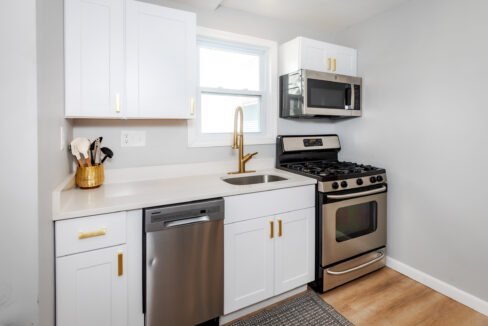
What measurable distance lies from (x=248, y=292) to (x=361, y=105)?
2.00 m

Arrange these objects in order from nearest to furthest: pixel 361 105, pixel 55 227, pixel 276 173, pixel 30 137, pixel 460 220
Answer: pixel 30 137 → pixel 55 227 → pixel 460 220 → pixel 276 173 → pixel 361 105

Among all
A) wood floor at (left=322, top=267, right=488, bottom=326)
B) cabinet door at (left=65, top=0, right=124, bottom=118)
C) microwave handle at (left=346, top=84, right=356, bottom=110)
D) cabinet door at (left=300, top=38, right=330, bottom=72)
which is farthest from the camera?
microwave handle at (left=346, top=84, right=356, bottom=110)

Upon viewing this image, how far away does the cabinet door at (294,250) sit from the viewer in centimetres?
192

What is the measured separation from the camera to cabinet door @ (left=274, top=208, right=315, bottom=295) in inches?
75.5

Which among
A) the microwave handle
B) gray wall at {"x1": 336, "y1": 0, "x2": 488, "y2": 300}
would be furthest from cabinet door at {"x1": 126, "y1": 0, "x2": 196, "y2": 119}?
gray wall at {"x1": 336, "y1": 0, "x2": 488, "y2": 300}

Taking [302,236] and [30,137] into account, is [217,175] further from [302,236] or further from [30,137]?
[30,137]

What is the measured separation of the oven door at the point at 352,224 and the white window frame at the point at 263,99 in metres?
0.88

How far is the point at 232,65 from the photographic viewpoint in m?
2.46

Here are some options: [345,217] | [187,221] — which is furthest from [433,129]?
[187,221]

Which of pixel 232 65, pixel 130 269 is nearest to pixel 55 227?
pixel 130 269

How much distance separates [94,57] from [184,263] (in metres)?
1.31

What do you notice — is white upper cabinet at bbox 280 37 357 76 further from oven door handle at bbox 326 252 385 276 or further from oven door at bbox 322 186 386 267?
oven door handle at bbox 326 252 385 276

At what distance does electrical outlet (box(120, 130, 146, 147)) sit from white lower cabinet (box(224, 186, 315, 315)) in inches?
34.1

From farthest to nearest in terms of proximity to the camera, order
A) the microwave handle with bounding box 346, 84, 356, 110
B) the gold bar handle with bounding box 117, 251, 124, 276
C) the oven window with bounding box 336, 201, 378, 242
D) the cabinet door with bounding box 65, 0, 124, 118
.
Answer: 1. the microwave handle with bounding box 346, 84, 356, 110
2. the oven window with bounding box 336, 201, 378, 242
3. the cabinet door with bounding box 65, 0, 124, 118
4. the gold bar handle with bounding box 117, 251, 124, 276
